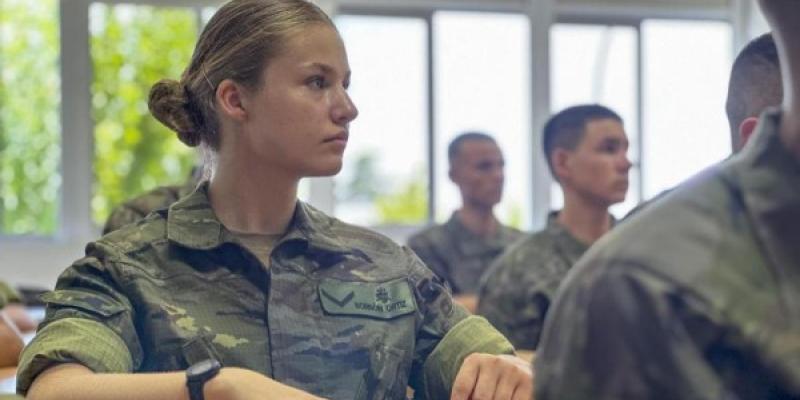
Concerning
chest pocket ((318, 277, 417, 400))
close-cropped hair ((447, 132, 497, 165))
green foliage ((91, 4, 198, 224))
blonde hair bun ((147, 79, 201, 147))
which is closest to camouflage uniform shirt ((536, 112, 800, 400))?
chest pocket ((318, 277, 417, 400))

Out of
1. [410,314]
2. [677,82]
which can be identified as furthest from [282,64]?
[677,82]

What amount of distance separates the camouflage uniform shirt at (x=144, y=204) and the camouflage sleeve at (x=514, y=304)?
0.93m

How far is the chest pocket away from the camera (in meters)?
1.58

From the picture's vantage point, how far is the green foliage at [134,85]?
235 inches

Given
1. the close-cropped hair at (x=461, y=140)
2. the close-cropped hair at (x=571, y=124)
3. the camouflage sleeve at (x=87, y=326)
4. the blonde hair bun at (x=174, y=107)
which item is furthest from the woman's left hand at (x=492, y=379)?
the close-cropped hair at (x=461, y=140)

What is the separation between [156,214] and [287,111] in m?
0.25

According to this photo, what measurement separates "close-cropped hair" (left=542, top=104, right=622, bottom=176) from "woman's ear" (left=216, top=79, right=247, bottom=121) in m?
2.29

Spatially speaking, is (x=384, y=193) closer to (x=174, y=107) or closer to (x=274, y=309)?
(x=174, y=107)

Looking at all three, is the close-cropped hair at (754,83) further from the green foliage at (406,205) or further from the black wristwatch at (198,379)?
the green foliage at (406,205)

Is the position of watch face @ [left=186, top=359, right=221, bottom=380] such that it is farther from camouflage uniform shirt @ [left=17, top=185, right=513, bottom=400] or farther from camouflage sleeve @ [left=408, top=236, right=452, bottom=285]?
camouflage sleeve @ [left=408, top=236, right=452, bottom=285]

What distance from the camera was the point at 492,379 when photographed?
57.7 inches

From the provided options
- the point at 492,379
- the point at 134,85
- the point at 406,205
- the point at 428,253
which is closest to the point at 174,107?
the point at 492,379

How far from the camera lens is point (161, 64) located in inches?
235

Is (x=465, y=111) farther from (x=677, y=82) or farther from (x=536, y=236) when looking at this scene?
(x=536, y=236)
